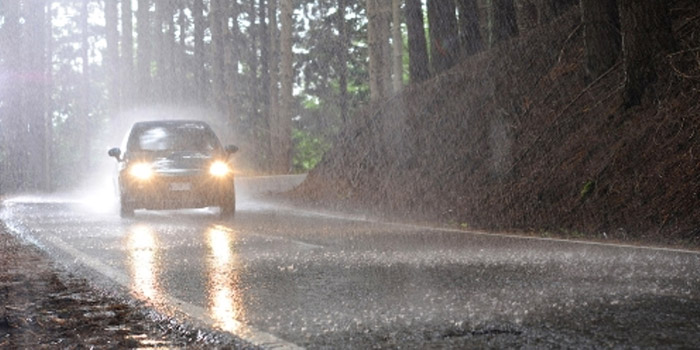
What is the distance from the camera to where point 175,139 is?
21.2 m

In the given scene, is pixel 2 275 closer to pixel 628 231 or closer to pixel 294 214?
pixel 628 231

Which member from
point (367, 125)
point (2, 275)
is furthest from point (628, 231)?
point (367, 125)

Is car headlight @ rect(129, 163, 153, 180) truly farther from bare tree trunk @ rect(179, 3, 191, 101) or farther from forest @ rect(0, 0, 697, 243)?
bare tree trunk @ rect(179, 3, 191, 101)

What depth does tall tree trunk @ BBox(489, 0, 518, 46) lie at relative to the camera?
79.7 feet

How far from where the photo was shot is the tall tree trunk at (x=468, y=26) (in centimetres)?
2611

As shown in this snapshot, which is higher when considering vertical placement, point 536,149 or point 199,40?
point 199,40

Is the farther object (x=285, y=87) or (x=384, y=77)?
(x=384, y=77)

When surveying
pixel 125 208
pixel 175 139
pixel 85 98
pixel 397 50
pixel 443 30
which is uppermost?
pixel 85 98

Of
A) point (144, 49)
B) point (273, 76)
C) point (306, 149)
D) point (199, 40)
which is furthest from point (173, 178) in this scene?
point (306, 149)

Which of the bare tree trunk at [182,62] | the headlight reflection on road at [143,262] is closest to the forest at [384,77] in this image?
the bare tree trunk at [182,62]

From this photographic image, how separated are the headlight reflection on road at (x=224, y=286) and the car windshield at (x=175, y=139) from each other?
240 inches

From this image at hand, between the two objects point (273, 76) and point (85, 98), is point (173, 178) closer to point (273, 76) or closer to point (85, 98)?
point (273, 76)

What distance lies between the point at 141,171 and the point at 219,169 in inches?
60.0

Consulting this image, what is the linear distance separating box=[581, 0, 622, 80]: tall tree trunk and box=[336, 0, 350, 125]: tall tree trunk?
3785 centimetres
